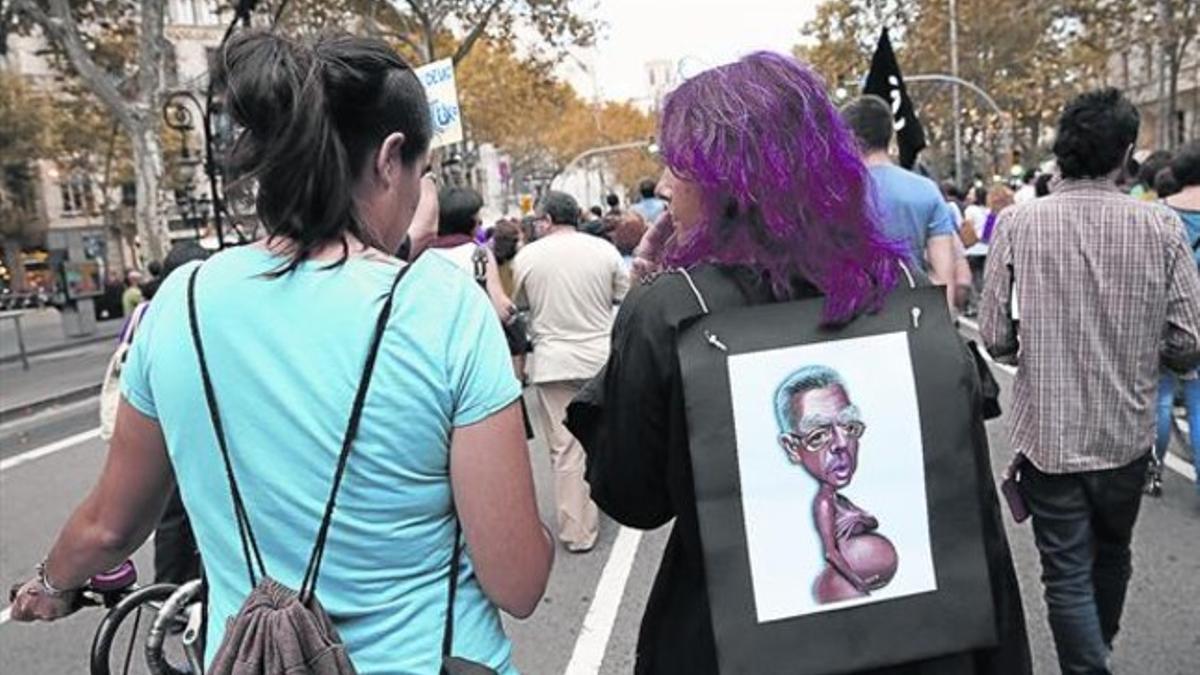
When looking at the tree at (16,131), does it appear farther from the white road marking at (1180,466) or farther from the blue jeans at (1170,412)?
the blue jeans at (1170,412)

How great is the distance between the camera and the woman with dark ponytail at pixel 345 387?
4.64 feet

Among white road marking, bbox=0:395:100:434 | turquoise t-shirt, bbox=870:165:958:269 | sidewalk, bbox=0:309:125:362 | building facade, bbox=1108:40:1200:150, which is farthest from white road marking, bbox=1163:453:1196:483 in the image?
building facade, bbox=1108:40:1200:150

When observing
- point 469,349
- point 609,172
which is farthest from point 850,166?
point 609,172

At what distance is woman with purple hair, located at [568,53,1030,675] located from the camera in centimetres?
158

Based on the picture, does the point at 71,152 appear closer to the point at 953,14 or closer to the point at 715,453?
the point at 953,14

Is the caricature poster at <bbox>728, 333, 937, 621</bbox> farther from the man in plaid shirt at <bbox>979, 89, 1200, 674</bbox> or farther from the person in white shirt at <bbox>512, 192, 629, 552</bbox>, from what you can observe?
the person in white shirt at <bbox>512, 192, 629, 552</bbox>

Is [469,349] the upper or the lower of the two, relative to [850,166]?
lower

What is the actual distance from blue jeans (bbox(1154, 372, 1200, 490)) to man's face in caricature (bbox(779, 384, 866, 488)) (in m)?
4.12

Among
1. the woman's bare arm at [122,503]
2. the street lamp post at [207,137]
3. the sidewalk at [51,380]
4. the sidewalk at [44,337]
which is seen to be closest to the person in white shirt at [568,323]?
the street lamp post at [207,137]

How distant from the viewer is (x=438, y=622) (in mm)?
1498

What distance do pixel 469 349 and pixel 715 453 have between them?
0.41m

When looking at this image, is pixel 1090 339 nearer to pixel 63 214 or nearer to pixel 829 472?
pixel 829 472

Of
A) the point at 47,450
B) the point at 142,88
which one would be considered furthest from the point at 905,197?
the point at 142,88

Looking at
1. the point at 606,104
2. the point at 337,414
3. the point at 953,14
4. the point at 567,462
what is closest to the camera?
the point at 337,414
